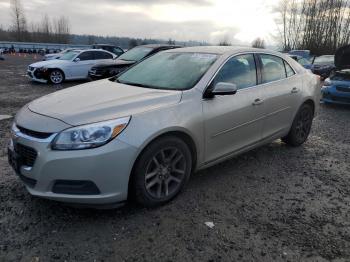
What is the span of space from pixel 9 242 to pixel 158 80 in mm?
2353

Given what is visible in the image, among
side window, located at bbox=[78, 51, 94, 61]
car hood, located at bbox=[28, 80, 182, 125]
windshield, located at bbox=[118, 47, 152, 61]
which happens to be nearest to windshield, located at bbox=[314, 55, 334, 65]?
windshield, located at bbox=[118, 47, 152, 61]

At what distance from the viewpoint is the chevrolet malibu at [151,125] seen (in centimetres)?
303

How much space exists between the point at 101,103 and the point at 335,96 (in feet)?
27.5

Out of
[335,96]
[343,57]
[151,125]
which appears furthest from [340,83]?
[151,125]

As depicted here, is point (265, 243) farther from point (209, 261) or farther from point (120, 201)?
point (120, 201)

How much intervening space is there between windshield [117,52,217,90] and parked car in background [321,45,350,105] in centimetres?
683

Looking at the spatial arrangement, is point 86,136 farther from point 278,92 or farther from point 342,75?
point 342,75

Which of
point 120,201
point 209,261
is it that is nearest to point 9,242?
point 120,201

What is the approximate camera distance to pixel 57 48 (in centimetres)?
3928

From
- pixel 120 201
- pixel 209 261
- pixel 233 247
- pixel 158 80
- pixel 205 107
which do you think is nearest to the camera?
pixel 209 261

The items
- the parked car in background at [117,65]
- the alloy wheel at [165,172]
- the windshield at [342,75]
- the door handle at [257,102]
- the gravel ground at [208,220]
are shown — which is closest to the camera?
the gravel ground at [208,220]

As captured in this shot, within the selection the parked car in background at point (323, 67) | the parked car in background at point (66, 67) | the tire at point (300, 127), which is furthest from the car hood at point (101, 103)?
the parked car in background at point (323, 67)

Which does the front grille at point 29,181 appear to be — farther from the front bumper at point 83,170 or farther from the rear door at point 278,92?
the rear door at point 278,92

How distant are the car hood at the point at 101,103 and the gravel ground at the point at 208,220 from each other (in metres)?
1.00
